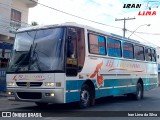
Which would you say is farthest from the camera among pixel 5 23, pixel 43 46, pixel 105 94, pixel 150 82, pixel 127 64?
pixel 5 23

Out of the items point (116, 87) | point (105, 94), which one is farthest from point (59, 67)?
point (116, 87)

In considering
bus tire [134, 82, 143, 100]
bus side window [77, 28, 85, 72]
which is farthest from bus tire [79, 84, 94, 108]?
bus tire [134, 82, 143, 100]

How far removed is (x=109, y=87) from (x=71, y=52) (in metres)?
4.03

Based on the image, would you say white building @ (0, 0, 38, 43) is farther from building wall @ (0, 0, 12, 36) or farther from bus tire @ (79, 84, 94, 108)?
bus tire @ (79, 84, 94, 108)

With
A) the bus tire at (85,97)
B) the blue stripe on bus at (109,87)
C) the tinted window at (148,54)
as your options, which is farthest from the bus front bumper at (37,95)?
the tinted window at (148,54)

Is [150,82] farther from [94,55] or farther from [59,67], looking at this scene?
[59,67]

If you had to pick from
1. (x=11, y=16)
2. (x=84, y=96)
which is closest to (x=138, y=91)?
(x=84, y=96)

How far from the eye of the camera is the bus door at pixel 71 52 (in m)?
11.7

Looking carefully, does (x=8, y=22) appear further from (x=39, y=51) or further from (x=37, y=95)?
(x=37, y=95)

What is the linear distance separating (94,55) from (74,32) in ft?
6.07

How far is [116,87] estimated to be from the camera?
1608 cm

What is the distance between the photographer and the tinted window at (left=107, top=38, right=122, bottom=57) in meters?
15.4

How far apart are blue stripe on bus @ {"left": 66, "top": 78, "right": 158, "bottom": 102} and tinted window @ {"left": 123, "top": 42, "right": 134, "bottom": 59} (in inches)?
51.9

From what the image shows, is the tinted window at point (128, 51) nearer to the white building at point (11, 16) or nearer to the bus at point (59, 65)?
the bus at point (59, 65)
